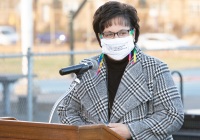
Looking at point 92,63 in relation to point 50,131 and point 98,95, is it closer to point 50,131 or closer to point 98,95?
point 98,95

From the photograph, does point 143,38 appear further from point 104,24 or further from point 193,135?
point 104,24

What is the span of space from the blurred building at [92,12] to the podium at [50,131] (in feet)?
105

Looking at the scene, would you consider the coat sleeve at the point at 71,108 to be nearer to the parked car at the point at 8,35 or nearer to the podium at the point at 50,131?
the podium at the point at 50,131

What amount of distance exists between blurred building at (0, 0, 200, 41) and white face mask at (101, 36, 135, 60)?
103 feet

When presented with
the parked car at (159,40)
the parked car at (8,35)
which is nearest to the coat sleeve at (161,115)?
Result: the parked car at (159,40)

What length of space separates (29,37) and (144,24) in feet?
77.6

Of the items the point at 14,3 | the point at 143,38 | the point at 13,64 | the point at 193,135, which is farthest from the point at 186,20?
the point at 193,135

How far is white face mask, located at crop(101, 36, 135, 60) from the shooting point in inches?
174

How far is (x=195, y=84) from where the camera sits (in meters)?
15.3

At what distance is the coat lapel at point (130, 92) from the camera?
4348 mm

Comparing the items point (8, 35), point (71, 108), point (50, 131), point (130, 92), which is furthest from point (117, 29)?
point (8, 35)

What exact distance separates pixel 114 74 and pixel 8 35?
3138 cm

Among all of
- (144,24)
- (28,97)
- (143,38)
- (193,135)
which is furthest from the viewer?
(144,24)

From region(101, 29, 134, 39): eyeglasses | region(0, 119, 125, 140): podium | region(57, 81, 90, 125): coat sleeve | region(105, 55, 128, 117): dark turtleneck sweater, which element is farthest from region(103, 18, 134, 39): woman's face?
region(0, 119, 125, 140): podium
